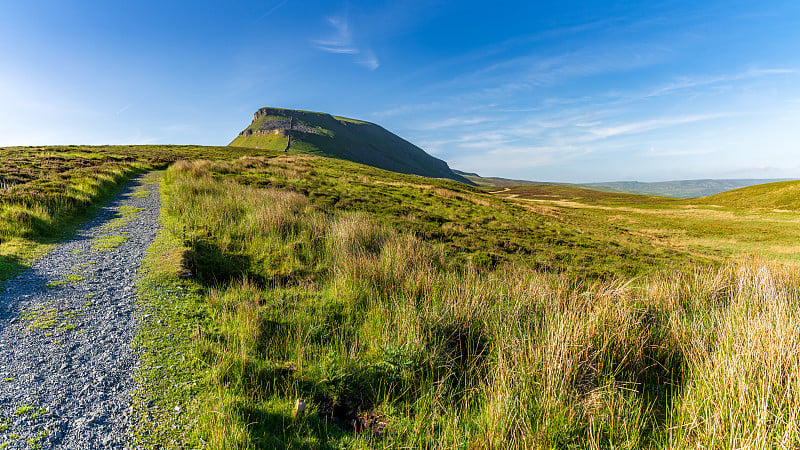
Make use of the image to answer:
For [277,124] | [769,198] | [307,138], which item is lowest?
[769,198]

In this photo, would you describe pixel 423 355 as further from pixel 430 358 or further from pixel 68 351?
pixel 68 351

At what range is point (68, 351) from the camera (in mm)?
3672

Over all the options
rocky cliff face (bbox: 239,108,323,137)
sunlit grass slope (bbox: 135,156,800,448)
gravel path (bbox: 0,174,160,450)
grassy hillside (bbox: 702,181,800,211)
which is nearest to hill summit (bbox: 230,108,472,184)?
rocky cliff face (bbox: 239,108,323,137)

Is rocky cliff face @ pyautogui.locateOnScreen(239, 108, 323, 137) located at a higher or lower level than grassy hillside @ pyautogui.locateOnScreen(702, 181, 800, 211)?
higher

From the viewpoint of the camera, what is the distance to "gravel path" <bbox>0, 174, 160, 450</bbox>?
8.88 feet

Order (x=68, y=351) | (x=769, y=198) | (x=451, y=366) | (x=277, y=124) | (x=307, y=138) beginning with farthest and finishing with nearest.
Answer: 1. (x=277, y=124)
2. (x=307, y=138)
3. (x=769, y=198)
4. (x=451, y=366)
5. (x=68, y=351)

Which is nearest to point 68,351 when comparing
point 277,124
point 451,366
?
point 451,366

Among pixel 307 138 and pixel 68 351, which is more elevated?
pixel 307 138

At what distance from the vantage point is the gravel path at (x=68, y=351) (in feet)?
8.88

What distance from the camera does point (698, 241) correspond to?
76.4 feet

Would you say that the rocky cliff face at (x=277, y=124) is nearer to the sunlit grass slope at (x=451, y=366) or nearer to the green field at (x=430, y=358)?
the green field at (x=430, y=358)

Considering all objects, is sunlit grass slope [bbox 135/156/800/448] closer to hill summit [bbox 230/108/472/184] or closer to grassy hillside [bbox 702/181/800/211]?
grassy hillside [bbox 702/181/800/211]

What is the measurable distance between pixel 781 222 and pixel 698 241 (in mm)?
15945

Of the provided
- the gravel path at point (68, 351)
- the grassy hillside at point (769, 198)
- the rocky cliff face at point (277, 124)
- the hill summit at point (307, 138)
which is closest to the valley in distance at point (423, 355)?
the gravel path at point (68, 351)
